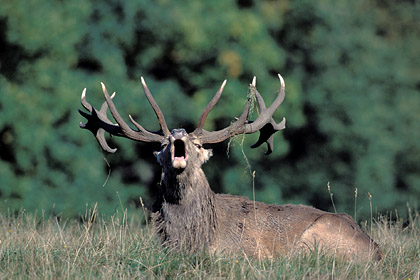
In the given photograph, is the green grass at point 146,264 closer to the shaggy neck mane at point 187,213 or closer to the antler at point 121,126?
the shaggy neck mane at point 187,213

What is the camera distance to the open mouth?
21.1 ft

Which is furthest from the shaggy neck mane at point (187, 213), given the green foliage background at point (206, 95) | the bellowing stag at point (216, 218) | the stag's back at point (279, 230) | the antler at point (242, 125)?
the green foliage background at point (206, 95)

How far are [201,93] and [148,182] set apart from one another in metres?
2.23

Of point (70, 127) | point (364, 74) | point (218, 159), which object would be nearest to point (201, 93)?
point (218, 159)

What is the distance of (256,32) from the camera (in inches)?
596

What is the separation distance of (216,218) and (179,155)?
2.74 ft

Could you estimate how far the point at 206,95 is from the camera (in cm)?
1451

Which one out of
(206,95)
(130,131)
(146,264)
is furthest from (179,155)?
(206,95)

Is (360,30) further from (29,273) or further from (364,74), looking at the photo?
(29,273)

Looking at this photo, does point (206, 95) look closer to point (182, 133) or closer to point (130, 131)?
point (130, 131)

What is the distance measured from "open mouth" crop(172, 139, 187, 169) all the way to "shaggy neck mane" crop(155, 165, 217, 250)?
271 millimetres

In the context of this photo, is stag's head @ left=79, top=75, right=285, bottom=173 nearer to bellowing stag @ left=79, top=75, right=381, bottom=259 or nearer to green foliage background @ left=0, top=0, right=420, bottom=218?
bellowing stag @ left=79, top=75, right=381, bottom=259

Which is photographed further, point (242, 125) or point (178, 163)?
point (242, 125)

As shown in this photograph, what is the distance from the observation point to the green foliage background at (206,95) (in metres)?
14.4
